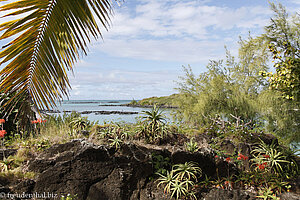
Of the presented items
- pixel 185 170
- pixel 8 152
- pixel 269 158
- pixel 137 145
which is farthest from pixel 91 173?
pixel 269 158

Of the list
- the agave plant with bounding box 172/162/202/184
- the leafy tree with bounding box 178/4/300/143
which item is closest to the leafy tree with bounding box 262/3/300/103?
the leafy tree with bounding box 178/4/300/143

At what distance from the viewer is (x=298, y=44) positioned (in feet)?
28.4

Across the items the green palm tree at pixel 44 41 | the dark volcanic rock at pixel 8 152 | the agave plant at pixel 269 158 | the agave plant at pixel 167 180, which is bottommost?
the agave plant at pixel 167 180

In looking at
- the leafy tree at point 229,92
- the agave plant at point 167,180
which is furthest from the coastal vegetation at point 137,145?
the leafy tree at point 229,92

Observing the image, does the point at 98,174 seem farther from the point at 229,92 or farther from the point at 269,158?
the point at 229,92

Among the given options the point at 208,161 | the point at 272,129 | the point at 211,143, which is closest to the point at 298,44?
the point at 272,129

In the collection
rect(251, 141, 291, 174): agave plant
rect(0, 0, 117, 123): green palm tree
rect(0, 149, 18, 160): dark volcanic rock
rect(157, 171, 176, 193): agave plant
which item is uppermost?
rect(0, 0, 117, 123): green palm tree

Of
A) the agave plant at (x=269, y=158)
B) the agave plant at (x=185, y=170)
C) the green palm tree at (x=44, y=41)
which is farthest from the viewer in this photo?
the agave plant at (x=269, y=158)

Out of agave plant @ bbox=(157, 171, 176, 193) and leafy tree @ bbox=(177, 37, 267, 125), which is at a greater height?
leafy tree @ bbox=(177, 37, 267, 125)

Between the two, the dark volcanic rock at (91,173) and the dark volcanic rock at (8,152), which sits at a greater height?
the dark volcanic rock at (8,152)

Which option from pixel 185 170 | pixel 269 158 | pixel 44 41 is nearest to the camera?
pixel 44 41

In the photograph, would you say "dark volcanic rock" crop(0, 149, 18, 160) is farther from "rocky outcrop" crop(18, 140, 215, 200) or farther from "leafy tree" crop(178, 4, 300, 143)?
"leafy tree" crop(178, 4, 300, 143)

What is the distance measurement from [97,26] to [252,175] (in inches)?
187

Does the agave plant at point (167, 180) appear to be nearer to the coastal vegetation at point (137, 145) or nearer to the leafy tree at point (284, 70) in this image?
the coastal vegetation at point (137, 145)
